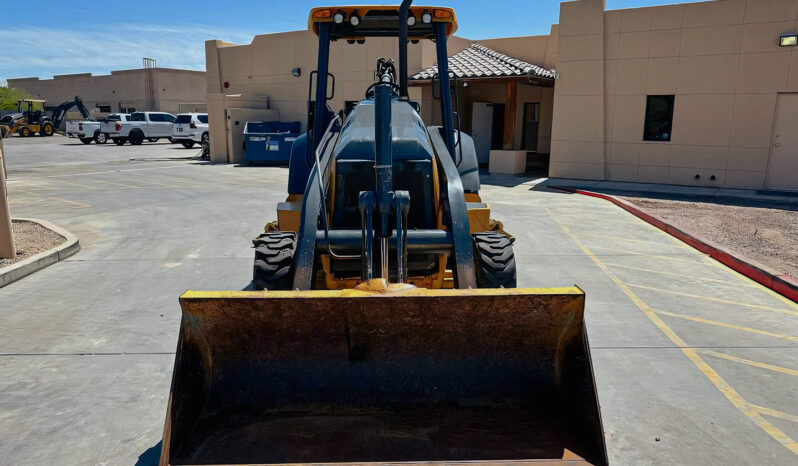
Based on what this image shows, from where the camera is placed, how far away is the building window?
1570 cm

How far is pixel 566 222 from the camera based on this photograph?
10.8 metres

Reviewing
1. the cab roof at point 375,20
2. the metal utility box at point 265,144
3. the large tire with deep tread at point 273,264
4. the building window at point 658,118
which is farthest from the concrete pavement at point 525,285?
the metal utility box at point 265,144

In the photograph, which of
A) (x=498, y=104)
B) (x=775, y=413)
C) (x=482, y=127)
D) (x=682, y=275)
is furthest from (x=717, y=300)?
(x=498, y=104)

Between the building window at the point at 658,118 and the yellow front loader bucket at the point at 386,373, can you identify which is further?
the building window at the point at 658,118

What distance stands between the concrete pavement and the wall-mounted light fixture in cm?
657

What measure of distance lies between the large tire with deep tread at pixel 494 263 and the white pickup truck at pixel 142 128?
33417 millimetres

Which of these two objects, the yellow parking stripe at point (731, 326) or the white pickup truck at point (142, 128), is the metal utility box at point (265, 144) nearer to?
the white pickup truck at point (142, 128)

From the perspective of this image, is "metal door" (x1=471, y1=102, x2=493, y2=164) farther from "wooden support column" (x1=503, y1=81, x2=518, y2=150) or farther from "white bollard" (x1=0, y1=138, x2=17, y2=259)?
"white bollard" (x1=0, y1=138, x2=17, y2=259)

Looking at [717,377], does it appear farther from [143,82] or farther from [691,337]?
[143,82]

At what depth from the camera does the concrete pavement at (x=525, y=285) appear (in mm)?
3639

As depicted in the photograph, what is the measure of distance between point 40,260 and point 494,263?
19.9 ft

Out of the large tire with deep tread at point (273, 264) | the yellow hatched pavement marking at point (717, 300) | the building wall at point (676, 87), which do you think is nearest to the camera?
the large tire with deep tread at point (273, 264)

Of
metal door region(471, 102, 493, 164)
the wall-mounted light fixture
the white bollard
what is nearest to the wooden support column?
metal door region(471, 102, 493, 164)

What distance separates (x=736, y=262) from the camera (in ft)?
25.2
